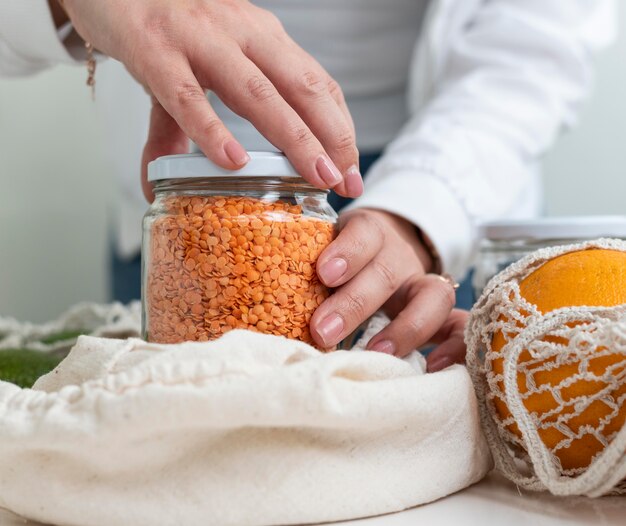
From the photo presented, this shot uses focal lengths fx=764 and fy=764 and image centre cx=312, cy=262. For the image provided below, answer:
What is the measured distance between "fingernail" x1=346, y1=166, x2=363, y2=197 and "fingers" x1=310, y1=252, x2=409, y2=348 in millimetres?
53

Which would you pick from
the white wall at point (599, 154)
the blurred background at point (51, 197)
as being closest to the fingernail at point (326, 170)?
the white wall at point (599, 154)

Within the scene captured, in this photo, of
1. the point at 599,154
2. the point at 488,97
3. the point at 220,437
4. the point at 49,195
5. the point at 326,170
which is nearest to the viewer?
the point at 220,437

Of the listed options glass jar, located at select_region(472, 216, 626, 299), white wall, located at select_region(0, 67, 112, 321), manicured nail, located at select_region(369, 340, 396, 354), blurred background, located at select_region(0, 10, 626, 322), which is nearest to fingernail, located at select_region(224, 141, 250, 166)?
manicured nail, located at select_region(369, 340, 396, 354)

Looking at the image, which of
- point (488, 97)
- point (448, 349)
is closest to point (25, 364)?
point (448, 349)

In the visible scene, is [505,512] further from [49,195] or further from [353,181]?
[49,195]

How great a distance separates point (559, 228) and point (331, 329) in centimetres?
23

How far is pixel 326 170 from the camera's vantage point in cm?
42

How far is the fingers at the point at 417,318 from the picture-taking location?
460 millimetres

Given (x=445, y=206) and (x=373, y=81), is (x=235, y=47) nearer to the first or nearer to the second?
(x=445, y=206)

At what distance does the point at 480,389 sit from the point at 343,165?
0.49 feet

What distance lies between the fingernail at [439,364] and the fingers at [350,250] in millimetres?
72

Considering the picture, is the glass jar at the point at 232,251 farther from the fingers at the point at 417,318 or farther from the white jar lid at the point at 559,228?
the white jar lid at the point at 559,228

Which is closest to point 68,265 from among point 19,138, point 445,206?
point 19,138

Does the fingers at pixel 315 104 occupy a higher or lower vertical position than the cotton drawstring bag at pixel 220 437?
higher
